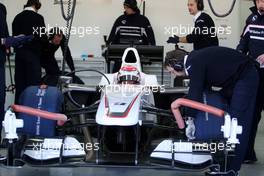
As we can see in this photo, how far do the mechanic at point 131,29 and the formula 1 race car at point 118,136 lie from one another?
3.30 metres

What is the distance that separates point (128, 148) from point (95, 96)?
1.34 meters

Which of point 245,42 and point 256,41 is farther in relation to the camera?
point 245,42

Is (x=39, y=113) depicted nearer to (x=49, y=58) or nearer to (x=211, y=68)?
(x=211, y=68)

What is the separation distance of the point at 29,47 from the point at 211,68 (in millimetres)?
3697

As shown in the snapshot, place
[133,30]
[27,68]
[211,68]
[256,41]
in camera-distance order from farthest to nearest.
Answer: [133,30] < [27,68] < [256,41] < [211,68]

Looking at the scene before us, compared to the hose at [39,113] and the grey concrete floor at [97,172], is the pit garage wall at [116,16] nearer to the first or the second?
the grey concrete floor at [97,172]

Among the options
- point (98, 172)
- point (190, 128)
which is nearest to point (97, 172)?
point (98, 172)

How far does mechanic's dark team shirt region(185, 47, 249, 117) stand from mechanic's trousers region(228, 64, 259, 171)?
8 centimetres

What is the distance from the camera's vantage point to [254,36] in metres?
5.71

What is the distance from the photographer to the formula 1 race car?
430cm

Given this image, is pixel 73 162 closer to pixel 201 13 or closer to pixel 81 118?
pixel 81 118

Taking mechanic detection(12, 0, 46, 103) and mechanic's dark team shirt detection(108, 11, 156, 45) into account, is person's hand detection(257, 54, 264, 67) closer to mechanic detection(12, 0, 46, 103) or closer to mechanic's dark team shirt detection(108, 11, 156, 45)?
mechanic's dark team shirt detection(108, 11, 156, 45)

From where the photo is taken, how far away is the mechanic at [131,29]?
8.21 meters

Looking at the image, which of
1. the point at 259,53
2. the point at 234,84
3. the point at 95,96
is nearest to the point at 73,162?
the point at 234,84
